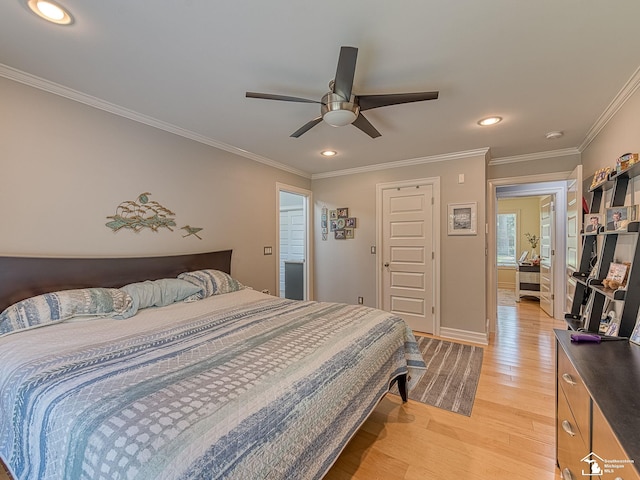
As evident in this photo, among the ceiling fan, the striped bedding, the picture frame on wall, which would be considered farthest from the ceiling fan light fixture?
the striped bedding

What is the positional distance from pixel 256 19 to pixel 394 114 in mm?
1432

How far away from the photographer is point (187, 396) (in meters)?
1.00

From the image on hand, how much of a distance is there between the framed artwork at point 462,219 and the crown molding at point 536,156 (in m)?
0.87

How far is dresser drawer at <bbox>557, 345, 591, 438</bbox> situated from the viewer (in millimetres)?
1131

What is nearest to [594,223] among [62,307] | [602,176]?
[602,176]

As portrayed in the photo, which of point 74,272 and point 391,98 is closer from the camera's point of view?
point 391,98

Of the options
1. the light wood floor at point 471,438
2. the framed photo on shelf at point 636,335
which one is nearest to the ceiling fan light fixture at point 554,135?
the framed photo on shelf at point 636,335

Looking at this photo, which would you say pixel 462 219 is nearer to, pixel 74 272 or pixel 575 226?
pixel 575 226

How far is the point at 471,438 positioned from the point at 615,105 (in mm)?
2690

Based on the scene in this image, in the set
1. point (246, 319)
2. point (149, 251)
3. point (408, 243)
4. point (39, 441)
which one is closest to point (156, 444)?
point (39, 441)

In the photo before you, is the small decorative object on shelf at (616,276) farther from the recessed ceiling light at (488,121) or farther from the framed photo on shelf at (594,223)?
the recessed ceiling light at (488,121)

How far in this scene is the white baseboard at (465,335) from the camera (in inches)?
137

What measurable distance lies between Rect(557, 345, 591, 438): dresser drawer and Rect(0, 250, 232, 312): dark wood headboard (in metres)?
2.95

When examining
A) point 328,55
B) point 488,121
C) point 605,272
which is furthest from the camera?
point 488,121
